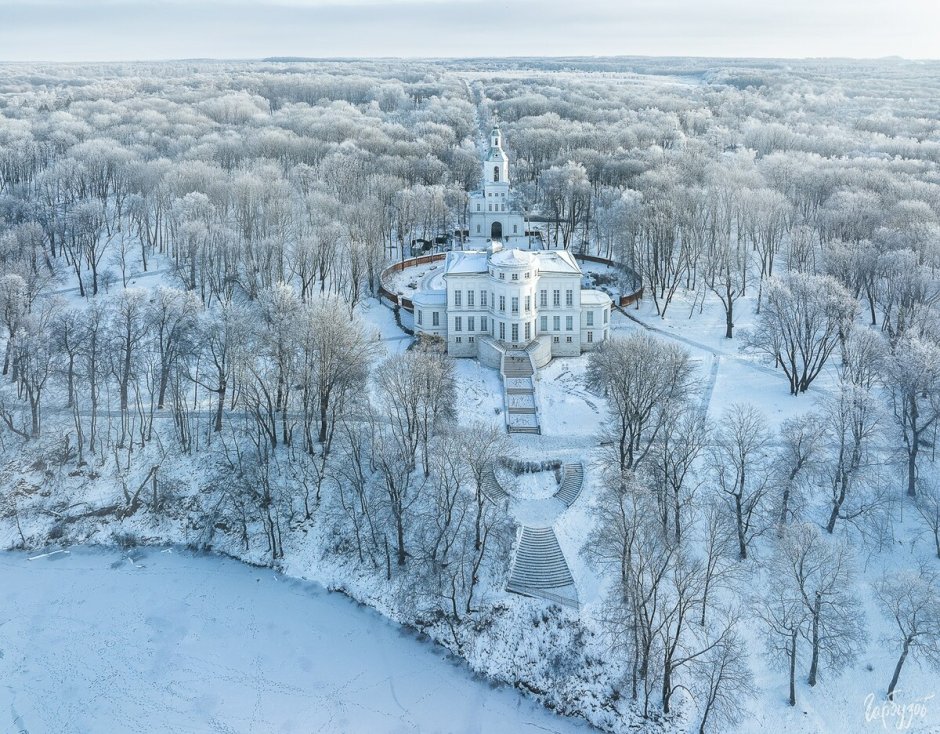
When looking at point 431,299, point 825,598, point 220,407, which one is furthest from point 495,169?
point 825,598

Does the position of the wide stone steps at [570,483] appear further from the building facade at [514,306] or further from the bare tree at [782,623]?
the building facade at [514,306]

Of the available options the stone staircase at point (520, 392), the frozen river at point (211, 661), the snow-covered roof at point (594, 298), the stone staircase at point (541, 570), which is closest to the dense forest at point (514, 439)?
the stone staircase at point (541, 570)

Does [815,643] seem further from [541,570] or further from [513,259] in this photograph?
[513,259]

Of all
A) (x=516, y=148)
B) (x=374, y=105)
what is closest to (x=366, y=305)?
(x=516, y=148)

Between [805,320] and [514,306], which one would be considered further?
[514,306]

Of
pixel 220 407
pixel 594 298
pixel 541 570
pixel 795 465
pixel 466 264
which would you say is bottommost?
pixel 541 570

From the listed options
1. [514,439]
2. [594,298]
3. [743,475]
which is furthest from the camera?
[594,298]
